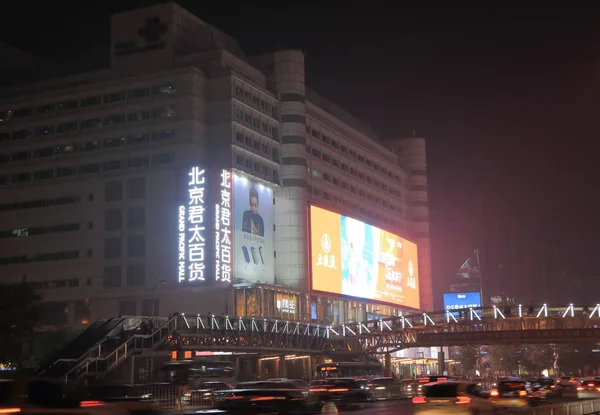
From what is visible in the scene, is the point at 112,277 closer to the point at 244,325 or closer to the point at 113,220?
the point at 113,220

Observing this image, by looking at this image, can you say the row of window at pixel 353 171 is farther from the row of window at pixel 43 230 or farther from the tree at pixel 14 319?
the tree at pixel 14 319

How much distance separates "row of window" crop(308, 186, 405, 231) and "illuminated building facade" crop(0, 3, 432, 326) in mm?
5130

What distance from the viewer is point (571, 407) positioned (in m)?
31.7

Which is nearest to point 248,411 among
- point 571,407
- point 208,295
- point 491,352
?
point 571,407

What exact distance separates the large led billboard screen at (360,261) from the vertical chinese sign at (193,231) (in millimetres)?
22425

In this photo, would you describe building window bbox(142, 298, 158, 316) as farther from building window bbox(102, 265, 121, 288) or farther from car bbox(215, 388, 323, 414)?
car bbox(215, 388, 323, 414)

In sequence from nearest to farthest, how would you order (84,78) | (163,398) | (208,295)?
(163,398)
(208,295)
(84,78)

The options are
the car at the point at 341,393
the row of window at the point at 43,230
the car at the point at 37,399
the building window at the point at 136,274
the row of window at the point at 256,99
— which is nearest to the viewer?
the car at the point at 37,399

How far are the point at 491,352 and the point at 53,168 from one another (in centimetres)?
8653

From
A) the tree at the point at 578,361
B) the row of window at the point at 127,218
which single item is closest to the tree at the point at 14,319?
the row of window at the point at 127,218

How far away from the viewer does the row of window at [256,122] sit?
335ft

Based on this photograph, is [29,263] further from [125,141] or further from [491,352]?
[491,352]

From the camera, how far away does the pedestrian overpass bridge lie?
69.1 meters

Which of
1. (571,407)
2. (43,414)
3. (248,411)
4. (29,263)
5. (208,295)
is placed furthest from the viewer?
(29,263)
